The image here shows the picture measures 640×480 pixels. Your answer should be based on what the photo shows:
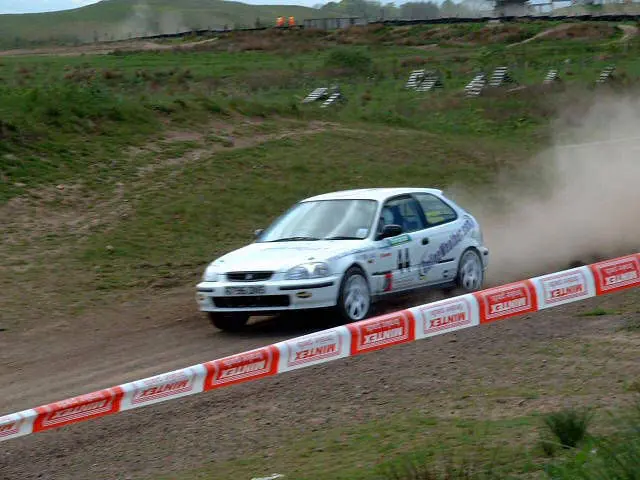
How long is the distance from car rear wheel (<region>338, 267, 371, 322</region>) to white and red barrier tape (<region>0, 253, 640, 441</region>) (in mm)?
1607

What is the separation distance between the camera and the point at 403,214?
13.3 meters

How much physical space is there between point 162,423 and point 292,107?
20152 mm

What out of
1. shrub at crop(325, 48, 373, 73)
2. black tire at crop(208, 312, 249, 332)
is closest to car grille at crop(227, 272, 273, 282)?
black tire at crop(208, 312, 249, 332)

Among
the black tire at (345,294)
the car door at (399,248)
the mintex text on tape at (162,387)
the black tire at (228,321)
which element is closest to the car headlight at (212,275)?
the black tire at (228,321)

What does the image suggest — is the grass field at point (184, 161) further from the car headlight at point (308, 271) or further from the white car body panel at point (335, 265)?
the car headlight at point (308, 271)

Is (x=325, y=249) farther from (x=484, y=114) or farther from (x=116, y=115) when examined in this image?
(x=484, y=114)

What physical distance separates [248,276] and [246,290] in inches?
6.8

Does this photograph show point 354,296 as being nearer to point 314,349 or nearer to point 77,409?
point 314,349

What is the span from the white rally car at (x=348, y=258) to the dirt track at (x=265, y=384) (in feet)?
1.65

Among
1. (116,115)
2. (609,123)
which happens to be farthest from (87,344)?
(609,123)

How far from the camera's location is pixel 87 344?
480 inches

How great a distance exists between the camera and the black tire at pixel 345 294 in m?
11.8

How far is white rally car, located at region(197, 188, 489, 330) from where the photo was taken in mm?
11742

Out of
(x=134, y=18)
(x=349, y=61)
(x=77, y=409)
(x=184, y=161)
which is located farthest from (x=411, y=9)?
(x=77, y=409)
